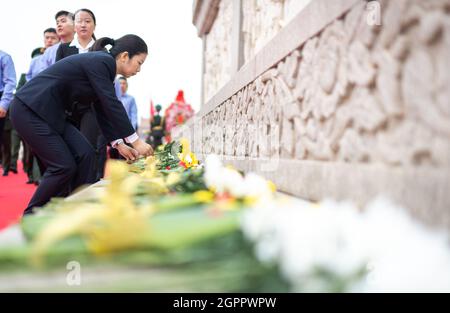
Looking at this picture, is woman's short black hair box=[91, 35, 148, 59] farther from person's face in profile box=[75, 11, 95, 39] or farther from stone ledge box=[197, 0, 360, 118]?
person's face in profile box=[75, 11, 95, 39]


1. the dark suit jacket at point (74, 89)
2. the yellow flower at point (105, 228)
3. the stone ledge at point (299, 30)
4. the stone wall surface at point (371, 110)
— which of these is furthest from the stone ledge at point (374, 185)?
the dark suit jacket at point (74, 89)

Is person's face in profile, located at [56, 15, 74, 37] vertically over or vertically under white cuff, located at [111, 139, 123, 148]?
over

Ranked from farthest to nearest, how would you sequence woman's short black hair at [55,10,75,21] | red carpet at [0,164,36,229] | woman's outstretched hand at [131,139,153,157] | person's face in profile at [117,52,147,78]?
woman's short black hair at [55,10,75,21] → red carpet at [0,164,36,229] → person's face in profile at [117,52,147,78] → woman's outstretched hand at [131,139,153,157]

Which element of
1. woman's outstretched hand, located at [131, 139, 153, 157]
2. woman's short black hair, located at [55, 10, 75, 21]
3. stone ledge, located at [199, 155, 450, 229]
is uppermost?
woman's short black hair, located at [55, 10, 75, 21]

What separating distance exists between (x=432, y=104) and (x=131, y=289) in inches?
30.3

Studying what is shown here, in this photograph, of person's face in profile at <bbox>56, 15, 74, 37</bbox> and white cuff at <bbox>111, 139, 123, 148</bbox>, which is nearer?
white cuff at <bbox>111, 139, 123, 148</bbox>

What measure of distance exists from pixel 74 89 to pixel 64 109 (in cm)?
15

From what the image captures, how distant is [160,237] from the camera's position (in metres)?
1.02

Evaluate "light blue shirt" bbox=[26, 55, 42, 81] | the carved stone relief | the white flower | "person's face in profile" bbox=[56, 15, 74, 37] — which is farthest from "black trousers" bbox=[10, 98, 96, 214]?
"light blue shirt" bbox=[26, 55, 42, 81]

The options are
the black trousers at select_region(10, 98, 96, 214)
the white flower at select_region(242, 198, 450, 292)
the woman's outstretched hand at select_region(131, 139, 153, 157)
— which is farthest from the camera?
the woman's outstretched hand at select_region(131, 139, 153, 157)

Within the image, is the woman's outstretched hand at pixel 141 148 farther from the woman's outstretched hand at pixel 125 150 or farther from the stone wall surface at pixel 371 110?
the stone wall surface at pixel 371 110

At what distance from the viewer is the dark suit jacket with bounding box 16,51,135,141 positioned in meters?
2.96

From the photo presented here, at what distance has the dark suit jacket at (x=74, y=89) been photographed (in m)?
2.96
